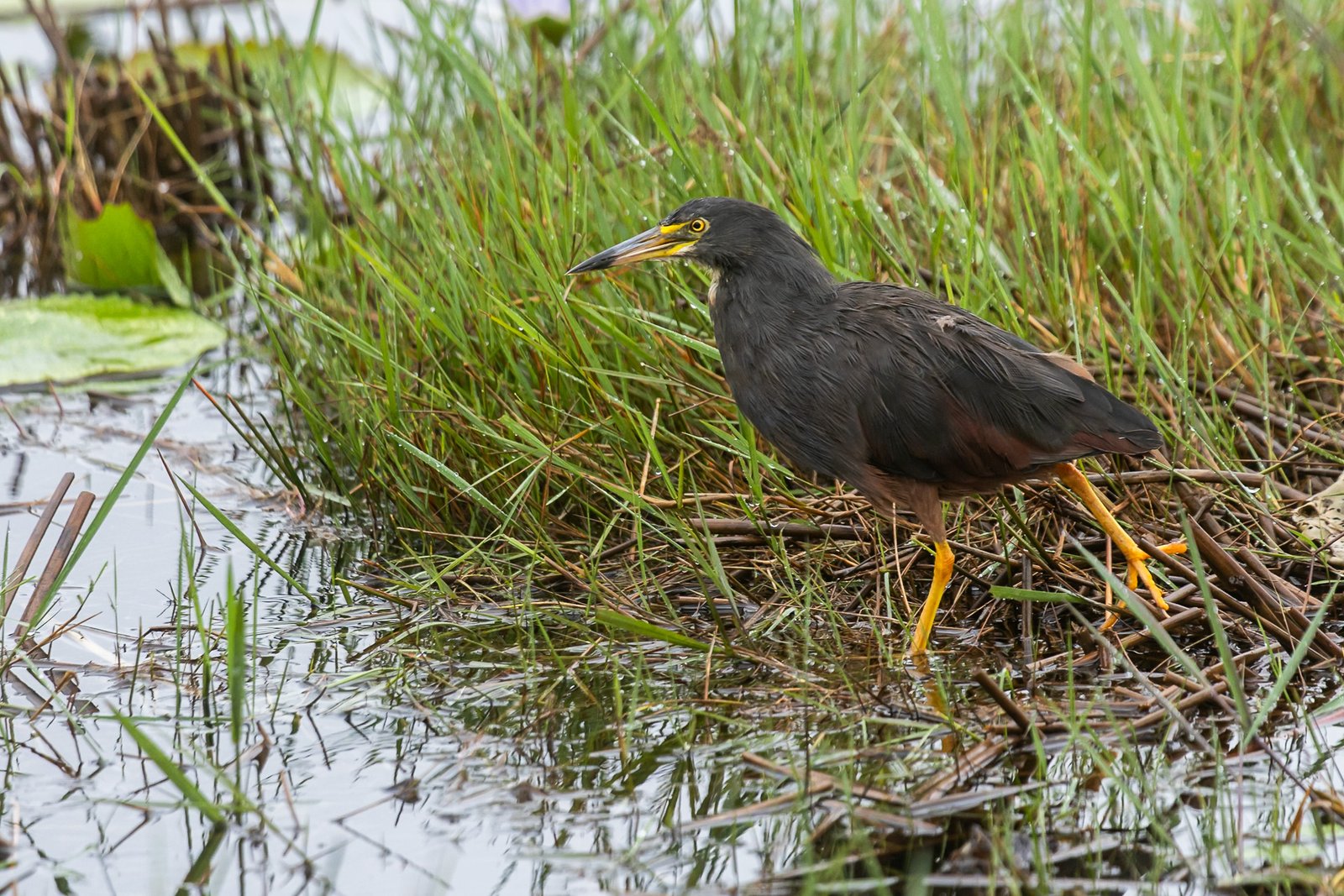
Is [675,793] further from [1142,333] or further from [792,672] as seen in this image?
[1142,333]

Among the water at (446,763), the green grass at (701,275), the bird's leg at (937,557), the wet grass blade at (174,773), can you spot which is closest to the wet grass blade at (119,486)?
the water at (446,763)

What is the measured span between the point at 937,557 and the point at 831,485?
524mm

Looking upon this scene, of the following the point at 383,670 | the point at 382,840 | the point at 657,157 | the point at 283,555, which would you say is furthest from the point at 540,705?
the point at 657,157

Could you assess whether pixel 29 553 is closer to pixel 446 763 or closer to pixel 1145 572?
pixel 446 763

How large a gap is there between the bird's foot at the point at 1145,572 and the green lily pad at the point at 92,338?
11.0ft

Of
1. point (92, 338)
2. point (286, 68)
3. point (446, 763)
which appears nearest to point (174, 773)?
point (446, 763)

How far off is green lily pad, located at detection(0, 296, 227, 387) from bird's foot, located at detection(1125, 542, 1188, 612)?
334cm

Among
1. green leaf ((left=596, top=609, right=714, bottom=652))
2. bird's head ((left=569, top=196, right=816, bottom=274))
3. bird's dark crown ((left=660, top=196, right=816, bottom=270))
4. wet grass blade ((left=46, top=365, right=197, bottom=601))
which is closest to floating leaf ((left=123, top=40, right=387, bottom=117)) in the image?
bird's head ((left=569, top=196, right=816, bottom=274))

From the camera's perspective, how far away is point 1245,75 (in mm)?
5367

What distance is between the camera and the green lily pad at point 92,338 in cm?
530

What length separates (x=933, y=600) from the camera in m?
3.35

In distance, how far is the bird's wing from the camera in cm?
323

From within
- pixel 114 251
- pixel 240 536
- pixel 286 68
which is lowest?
pixel 240 536

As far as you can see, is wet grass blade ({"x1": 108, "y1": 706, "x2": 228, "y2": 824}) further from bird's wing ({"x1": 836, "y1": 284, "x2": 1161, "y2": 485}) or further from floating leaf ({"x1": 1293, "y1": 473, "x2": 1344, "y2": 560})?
floating leaf ({"x1": 1293, "y1": 473, "x2": 1344, "y2": 560})
